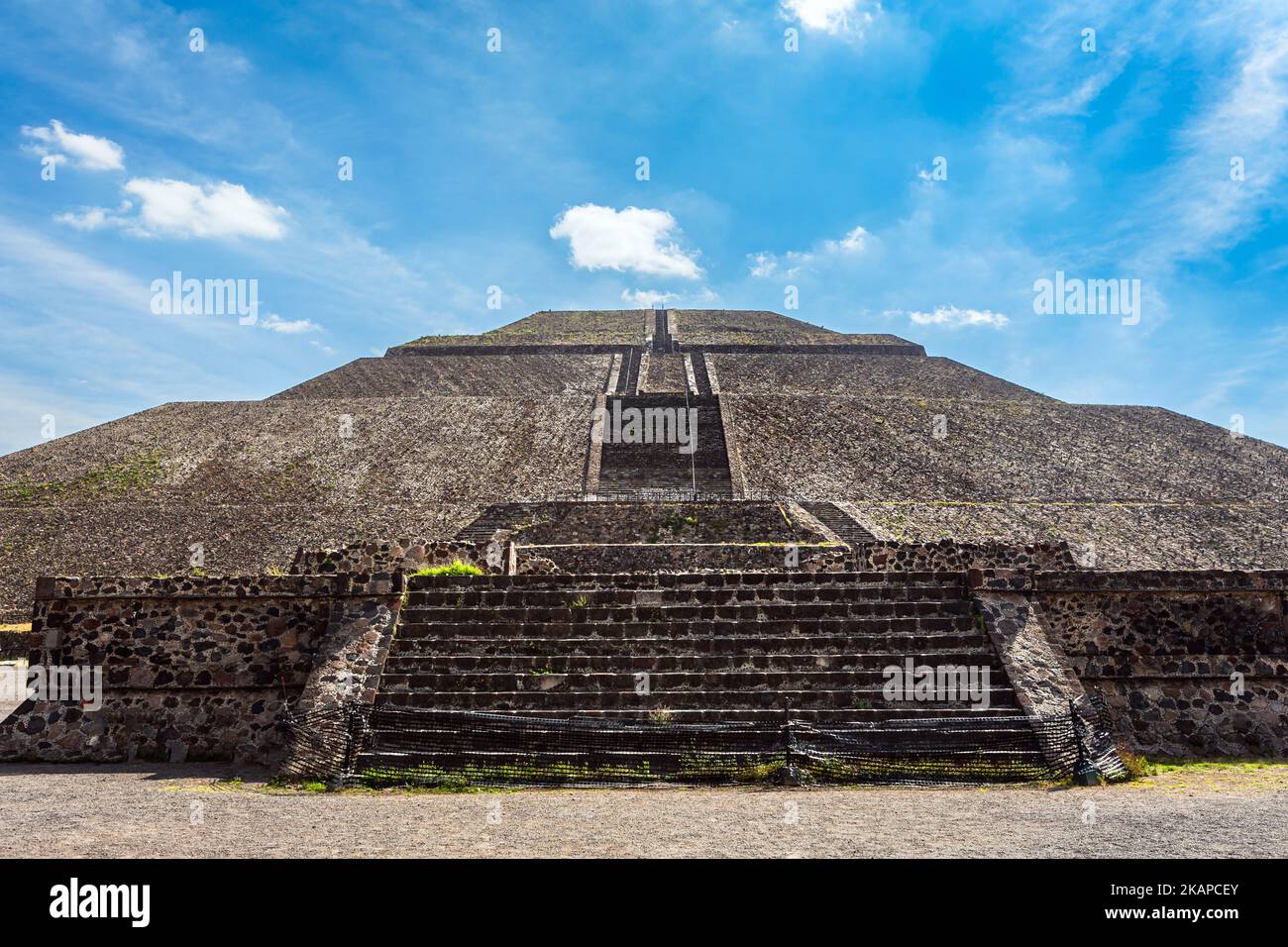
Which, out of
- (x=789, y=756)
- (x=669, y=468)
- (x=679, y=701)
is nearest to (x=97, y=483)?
Result: (x=669, y=468)

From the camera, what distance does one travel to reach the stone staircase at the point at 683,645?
724 centimetres

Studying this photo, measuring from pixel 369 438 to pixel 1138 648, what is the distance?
2310 cm

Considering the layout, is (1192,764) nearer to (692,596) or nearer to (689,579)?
(692,596)

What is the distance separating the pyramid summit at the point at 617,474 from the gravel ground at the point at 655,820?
34.0 feet

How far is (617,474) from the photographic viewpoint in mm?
23562

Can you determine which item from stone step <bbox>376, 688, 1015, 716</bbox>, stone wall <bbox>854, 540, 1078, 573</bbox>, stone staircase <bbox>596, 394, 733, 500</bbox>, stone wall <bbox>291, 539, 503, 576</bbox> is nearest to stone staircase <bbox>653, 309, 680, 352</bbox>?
stone staircase <bbox>596, 394, 733, 500</bbox>

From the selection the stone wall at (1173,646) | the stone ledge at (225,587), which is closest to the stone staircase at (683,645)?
the stone ledge at (225,587)

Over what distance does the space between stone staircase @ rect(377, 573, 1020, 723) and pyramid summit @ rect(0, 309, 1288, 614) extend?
7.99m

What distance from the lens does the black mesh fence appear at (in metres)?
6.50

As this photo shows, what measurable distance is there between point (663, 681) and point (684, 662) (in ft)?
0.96

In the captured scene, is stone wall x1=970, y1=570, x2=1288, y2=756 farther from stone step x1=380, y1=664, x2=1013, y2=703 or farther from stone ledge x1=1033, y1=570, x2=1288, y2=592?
stone step x1=380, y1=664, x2=1013, y2=703

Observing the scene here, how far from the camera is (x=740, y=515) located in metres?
16.9
